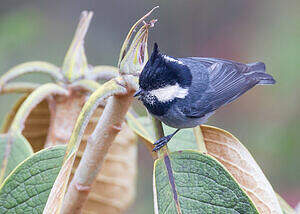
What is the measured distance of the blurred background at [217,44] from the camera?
12.9 feet

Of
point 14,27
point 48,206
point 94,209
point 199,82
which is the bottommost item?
point 94,209

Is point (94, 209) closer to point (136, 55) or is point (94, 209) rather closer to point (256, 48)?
point (136, 55)

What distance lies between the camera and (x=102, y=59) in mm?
4516

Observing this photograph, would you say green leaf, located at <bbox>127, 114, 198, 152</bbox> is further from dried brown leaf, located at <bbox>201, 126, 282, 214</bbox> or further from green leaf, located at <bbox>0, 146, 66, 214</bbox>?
green leaf, located at <bbox>0, 146, 66, 214</bbox>

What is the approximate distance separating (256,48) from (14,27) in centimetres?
216

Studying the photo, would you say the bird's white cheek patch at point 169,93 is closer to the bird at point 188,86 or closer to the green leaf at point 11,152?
the bird at point 188,86

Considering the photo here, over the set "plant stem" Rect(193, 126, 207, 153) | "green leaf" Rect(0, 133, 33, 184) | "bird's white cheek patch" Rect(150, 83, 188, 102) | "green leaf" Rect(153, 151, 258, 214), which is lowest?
"green leaf" Rect(153, 151, 258, 214)

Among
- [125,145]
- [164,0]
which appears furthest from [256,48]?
[125,145]

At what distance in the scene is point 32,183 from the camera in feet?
2.87

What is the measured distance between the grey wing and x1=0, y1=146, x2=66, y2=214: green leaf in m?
0.42

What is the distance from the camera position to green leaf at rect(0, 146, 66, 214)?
0.86 m

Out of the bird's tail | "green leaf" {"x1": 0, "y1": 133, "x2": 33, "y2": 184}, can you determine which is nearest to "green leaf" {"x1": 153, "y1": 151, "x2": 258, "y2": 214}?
"green leaf" {"x1": 0, "y1": 133, "x2": 33, "y2": 184}

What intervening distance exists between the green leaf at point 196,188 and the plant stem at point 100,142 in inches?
4.8

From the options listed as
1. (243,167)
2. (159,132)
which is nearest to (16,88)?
(159,132)
